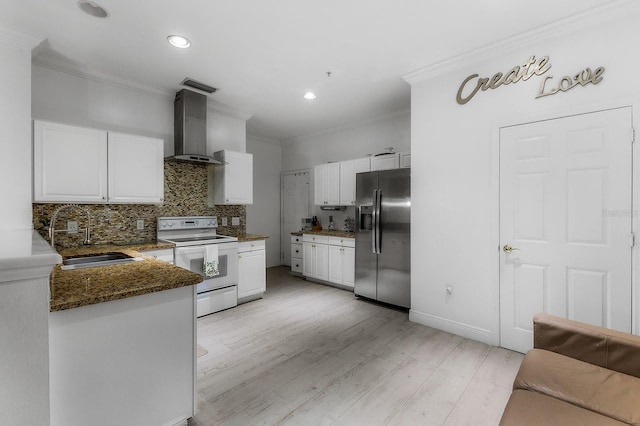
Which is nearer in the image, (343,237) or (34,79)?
(34,79)

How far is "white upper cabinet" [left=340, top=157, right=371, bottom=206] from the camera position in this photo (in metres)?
4.75

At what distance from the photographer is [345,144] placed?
5.53m

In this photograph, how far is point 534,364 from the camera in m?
1.59

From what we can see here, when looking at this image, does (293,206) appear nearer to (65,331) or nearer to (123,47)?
(123,47)

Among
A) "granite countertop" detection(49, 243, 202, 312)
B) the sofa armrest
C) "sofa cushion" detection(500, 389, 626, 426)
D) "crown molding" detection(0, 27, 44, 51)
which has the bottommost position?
"sofa cushion" detection(500, 389, 626, 426)

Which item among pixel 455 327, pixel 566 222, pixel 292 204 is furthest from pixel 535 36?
pixel 292 204

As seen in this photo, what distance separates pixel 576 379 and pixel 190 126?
A: 4.25 meters

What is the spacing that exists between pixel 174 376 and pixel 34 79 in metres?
3.39

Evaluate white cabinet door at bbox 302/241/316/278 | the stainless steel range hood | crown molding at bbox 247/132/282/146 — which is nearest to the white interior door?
crown molding at bbox 247/132/282/146

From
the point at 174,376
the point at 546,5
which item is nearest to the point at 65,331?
the point at 174,376

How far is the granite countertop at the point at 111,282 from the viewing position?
4.44ft

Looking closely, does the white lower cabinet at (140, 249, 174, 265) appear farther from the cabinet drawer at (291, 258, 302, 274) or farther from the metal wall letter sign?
the metal wall letter sign

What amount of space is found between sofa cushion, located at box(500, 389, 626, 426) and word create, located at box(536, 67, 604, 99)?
2.38 metres

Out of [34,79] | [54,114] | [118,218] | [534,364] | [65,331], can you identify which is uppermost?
[34,79]
